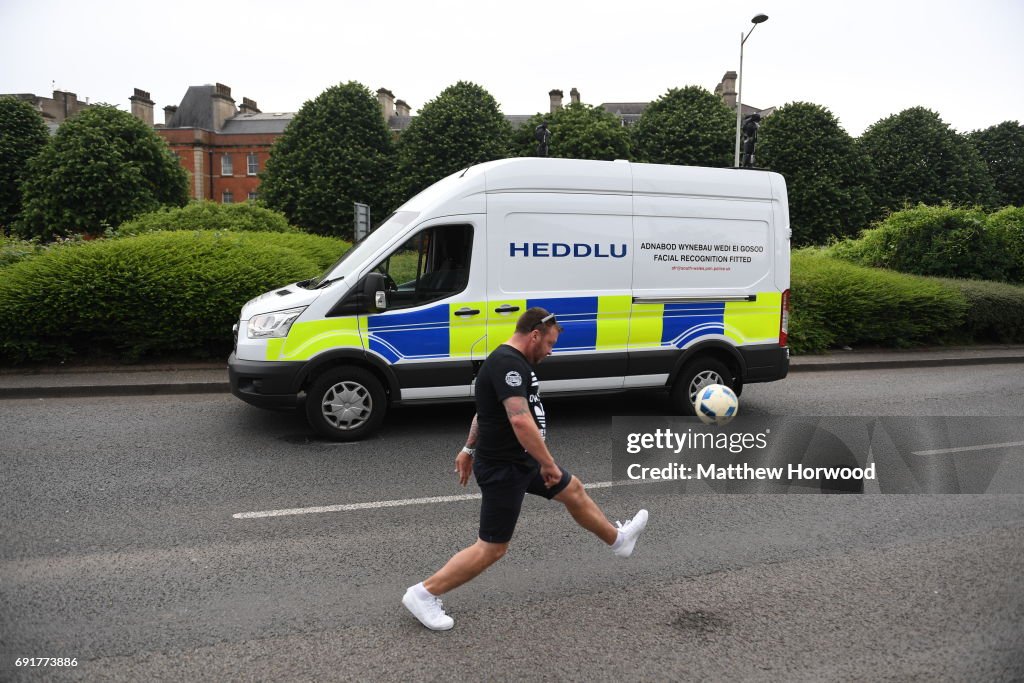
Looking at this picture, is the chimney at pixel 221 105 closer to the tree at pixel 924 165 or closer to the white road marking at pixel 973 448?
the tree at pixel 924 165

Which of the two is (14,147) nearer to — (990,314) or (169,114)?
(169,114)

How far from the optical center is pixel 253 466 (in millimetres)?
6449

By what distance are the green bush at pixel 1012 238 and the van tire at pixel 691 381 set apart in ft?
45.3

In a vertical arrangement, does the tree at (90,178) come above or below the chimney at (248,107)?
below

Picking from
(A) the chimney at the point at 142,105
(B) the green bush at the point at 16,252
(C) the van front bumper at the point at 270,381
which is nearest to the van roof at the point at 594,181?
(C) the van front bumper at the point at 270,381

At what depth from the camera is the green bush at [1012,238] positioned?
18047 millimetres

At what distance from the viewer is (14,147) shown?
37906mm

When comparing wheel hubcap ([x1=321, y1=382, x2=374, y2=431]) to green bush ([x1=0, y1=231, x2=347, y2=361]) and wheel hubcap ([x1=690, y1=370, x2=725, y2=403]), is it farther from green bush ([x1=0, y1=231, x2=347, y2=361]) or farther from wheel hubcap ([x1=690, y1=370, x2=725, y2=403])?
green bush ([x1=0, y1=231, x2=347, y2=361])

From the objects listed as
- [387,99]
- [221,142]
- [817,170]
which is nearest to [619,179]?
[817,170]

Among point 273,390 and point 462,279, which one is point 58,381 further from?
point 462,279

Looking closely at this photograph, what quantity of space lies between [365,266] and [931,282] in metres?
12.8

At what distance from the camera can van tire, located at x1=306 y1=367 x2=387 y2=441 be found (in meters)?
7.14

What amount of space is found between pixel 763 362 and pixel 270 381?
535 cm

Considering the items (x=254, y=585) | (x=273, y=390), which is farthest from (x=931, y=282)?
(x=254, y=585)
